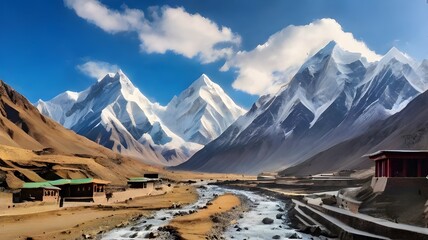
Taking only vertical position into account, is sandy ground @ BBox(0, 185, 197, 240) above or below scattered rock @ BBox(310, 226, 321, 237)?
above

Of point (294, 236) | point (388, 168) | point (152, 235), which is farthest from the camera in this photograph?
point (388, 168)

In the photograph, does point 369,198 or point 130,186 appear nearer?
point 369,198

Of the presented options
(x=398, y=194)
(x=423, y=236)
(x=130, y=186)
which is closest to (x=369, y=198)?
(x=398, y=194)

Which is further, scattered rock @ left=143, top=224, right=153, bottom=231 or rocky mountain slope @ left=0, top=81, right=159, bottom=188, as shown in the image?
rocky mountain slope @ left=0, top=81, right=159, bottom=188

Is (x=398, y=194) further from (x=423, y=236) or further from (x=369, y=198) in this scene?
(x=423, y=236)

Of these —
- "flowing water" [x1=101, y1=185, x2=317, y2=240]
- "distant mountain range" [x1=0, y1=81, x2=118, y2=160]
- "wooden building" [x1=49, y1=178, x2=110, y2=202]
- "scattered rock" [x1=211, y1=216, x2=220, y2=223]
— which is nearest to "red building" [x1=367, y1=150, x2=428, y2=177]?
"flowing water" [x1=101, y1=185, x2=317, y2=240]

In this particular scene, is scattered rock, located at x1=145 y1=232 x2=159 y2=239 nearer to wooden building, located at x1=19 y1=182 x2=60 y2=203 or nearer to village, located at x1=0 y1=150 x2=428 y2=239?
village, located at x1=0 y1=150 x2=428 y2=239

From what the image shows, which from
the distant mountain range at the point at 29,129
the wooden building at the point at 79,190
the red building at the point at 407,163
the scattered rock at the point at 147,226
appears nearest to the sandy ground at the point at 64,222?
the scattered rock at the point at 147,226

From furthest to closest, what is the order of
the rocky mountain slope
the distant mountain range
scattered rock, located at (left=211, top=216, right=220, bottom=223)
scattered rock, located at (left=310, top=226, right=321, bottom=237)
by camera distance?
1. the distant mountain range
2. the rocky mountain slope
3. scattered rock, located at (left=211, top=216, right=220, bottom=223)
4. scattered rock, located at (left=310, top=226, right=321, bottom=237)

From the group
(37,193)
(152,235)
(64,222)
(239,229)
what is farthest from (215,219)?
(37,193)

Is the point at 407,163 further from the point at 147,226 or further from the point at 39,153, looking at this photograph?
the point at 39,153

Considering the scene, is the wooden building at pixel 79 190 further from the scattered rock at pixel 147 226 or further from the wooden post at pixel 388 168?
the wooden post at pixel 388 168

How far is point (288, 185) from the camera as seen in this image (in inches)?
4001

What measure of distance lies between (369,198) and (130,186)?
61.2 metres
